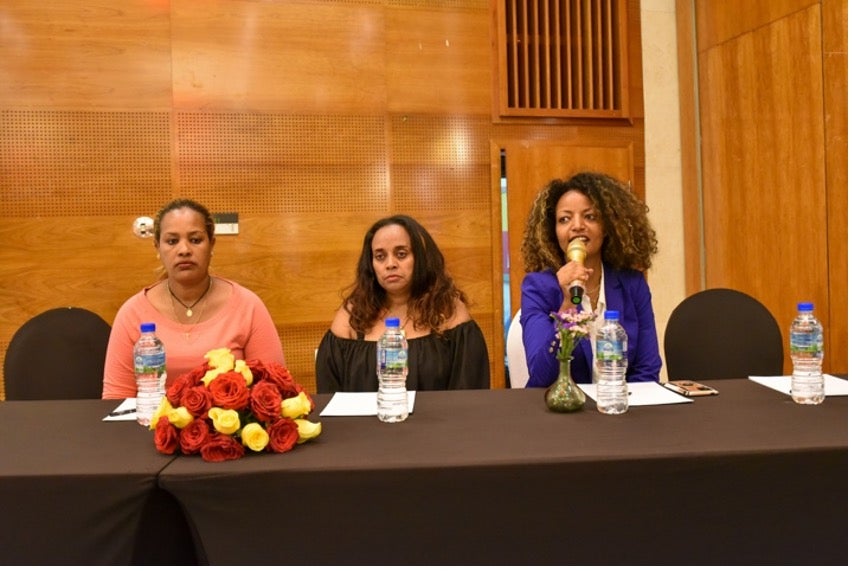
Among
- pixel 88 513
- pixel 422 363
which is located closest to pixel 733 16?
pixel 422 363

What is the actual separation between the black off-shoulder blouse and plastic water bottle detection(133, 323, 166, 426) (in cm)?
69

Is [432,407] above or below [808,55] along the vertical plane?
below

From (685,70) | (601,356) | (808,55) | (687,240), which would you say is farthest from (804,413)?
(685,70)

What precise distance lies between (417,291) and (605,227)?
2.41 ft

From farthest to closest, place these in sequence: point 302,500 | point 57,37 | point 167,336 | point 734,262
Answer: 1. point 734,262
2. point 57,37
3. point 167,336
4. point 302,500

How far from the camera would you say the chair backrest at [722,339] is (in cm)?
265

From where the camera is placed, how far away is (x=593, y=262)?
2529mm

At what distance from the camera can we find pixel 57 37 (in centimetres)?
393

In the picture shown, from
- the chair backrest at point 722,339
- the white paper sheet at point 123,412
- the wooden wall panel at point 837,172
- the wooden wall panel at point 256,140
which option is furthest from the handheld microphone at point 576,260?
the wooden wall panel at point 256,140

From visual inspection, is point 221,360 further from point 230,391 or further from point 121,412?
point 121,412

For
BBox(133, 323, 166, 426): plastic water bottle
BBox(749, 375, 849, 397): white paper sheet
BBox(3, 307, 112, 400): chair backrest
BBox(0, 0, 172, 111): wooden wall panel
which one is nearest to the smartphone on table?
BBox(749, 375, 849, 397): white paper sheet

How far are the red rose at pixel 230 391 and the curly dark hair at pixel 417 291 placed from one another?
1.03 meters

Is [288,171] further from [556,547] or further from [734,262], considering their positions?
[556,547]

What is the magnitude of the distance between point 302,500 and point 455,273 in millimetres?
3133
